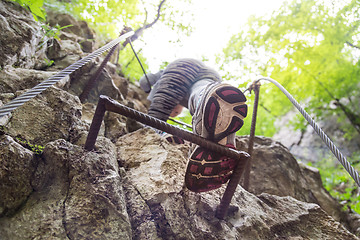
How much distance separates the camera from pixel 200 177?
140 centimetres

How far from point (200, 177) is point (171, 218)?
32cm

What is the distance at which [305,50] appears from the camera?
661 cm

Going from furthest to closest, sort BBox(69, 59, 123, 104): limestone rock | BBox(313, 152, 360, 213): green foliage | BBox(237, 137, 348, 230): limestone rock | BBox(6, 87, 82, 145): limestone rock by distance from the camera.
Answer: BBox(313, 152, 360, 213): green foliage → BBox(237, 137, 348, 230): limestone rock → BBox(69, 59, 123, 104): limestone rock → BBox(6, 87, 82, 145): limestone rock

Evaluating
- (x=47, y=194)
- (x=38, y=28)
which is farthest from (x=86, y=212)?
(x=38, y=28)

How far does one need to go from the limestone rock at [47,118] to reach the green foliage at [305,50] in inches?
208

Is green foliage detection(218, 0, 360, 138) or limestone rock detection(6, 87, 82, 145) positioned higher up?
green foliage detection(218, 0, 360, 138)

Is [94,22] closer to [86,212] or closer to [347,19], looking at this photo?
[86,212]

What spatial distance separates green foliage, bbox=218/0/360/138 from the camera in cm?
608

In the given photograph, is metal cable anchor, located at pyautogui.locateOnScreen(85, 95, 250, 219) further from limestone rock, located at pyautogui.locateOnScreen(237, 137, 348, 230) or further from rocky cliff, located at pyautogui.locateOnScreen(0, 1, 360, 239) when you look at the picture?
limestone rock, located at pyautogui.locateOnScreen(237, 137, 348, 230)

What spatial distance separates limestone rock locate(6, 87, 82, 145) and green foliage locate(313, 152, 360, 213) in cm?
597

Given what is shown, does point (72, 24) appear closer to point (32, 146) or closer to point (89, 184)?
point (32, 146)

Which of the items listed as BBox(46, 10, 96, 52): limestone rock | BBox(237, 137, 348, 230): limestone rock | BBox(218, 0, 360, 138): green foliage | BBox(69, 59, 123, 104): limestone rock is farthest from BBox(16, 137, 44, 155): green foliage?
BBox(218, 0, 360, 138): green foliage

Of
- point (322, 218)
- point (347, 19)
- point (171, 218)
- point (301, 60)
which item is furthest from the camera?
point (301, 60)

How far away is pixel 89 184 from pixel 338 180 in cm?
751
